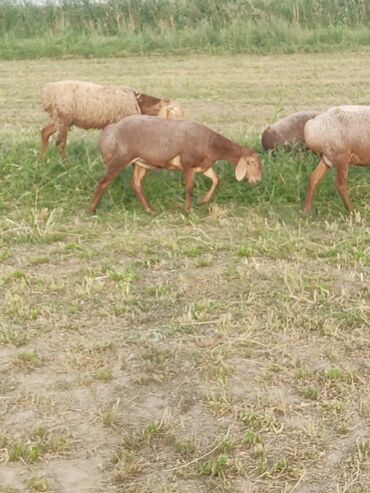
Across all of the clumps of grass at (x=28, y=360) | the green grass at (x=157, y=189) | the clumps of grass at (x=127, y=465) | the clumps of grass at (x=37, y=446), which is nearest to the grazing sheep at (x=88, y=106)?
the green grass at (x=157, y=189)

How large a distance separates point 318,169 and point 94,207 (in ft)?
5.94

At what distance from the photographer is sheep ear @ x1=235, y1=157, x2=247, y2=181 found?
7.03 meters

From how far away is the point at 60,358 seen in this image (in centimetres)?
445

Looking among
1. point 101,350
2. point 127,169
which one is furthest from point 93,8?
point 101,350

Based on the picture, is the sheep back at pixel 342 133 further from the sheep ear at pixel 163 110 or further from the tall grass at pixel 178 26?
the tall grass at pixel 178 26

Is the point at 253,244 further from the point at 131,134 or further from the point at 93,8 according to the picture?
the point at 93,8

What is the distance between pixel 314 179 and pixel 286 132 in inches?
42.0

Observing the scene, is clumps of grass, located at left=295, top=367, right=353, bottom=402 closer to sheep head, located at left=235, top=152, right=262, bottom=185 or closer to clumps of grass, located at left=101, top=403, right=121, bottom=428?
clumps of grass, located at left=101, top=403, right=121, bottom=428

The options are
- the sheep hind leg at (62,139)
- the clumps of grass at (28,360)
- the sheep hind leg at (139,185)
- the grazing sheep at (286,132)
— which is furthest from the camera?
the sheep hind leg at (62,139)

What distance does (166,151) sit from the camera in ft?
22.5

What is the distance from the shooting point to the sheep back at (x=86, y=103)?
26.8ft

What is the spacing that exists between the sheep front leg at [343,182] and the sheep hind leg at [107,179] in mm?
1655

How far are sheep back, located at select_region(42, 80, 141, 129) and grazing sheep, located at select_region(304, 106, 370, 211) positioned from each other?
217cm

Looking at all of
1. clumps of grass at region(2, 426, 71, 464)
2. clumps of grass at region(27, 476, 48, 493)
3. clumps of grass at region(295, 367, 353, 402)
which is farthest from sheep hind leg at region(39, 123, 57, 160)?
clumps of grass at region(27, 476, 48, 493)
